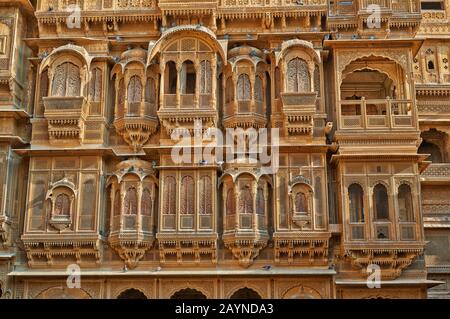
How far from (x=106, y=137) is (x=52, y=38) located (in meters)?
3.47

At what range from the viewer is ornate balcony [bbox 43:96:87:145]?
61.4ft

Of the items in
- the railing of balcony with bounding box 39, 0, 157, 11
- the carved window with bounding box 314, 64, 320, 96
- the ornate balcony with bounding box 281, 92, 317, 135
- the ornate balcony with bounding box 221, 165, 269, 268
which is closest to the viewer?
the ornate balcony with bounding box 221, 165, 269, 268

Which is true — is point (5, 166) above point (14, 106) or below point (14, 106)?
below

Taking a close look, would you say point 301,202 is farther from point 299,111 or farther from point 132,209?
point 132,209

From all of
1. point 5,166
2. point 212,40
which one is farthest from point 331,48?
point 5,166

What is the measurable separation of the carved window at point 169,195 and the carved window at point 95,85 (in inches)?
129

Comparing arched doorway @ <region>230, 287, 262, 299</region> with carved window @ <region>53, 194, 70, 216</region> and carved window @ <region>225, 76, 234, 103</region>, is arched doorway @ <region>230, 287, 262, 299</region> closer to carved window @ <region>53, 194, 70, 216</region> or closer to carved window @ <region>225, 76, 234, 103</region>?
carved window @ <region>53, 194, 70, 216</region>

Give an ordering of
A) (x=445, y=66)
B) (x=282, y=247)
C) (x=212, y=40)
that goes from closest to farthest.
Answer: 1. (x=282, y=247)
2. (x=212, y=40)
3. (x=445, y=66)

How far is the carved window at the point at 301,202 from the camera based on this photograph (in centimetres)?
1817

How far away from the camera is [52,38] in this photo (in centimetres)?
1973

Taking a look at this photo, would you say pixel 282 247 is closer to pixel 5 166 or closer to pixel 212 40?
pixel 212 40

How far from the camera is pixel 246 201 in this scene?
18.3m

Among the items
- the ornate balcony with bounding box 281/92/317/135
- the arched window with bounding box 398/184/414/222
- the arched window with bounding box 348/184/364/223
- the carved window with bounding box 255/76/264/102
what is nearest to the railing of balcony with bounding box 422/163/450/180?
the arched window with bounding box 398/184/414/222

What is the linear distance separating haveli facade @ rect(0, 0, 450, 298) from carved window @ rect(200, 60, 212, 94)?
0.07 meters
